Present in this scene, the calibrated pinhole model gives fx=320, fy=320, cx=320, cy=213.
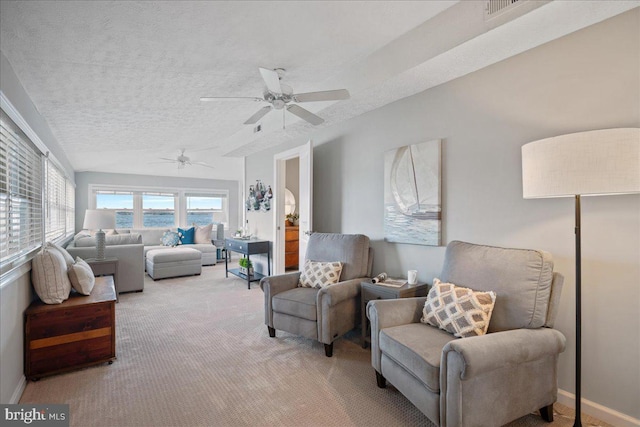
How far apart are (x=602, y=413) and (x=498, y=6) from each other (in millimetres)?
2460

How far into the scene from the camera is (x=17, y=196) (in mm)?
2371

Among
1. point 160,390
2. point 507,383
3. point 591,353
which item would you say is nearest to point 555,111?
point 591,353

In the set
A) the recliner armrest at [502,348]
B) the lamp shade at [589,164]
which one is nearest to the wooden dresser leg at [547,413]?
the recliner armrest at [502,348]

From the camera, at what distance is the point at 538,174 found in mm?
1695

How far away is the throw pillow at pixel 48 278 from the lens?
249cm

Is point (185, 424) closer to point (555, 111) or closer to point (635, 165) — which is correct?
point (635, 165)

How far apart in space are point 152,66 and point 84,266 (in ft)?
6.33

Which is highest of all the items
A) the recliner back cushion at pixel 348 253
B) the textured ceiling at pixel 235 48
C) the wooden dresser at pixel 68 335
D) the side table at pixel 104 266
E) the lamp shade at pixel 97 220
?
the textured ceiling at pixel 235 48

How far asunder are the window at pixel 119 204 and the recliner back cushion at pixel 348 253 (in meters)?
6.54

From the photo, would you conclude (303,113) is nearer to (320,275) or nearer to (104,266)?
(320,275)

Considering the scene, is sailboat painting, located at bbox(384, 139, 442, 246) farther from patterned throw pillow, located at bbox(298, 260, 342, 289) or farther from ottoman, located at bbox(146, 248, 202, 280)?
ottoman, located at bbox(146, 248, 202, 280)

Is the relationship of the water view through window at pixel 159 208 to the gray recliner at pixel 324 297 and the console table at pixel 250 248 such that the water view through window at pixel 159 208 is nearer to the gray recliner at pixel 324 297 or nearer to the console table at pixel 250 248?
the console table at pixel 250 248

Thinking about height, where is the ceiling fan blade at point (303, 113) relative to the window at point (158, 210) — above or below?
above

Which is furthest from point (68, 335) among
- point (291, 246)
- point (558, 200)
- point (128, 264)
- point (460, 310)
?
point (291, 246)
